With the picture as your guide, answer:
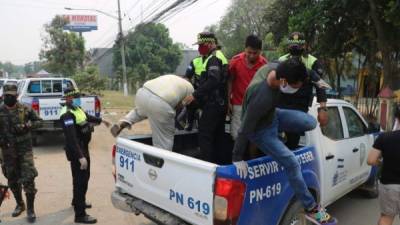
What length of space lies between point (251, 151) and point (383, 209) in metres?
1.50

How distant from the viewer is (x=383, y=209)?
4.14 metres

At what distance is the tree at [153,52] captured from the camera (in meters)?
54.6

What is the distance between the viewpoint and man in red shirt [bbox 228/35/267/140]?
4.40 m

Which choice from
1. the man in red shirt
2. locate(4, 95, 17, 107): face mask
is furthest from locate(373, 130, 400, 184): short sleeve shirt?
locate(4, 95, 17, 107): face mask

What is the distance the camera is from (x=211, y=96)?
4.39 metres

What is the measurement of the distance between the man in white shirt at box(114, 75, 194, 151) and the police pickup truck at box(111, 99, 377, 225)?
12.6 inches

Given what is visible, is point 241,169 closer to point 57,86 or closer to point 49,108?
point 49,108

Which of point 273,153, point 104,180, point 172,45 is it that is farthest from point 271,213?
point 172,45

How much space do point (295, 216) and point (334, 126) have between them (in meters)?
1.61

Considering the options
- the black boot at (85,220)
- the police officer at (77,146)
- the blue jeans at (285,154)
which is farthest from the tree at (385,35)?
the black boot at (85,220)

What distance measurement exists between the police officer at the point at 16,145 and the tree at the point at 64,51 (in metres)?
32.7

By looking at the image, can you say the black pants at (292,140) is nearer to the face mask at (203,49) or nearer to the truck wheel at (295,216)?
the truck wheel at (295,216)

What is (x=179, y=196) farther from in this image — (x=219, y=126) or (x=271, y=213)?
(x=219, y=126)

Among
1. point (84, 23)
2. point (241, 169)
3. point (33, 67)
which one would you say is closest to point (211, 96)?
point (241, 169)
